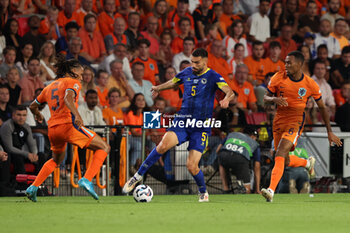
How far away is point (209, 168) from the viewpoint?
562 inches

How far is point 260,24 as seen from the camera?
772 inches

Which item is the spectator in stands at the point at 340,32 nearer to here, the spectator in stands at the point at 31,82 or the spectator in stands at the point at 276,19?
the spectator in stands at the point at 276,19

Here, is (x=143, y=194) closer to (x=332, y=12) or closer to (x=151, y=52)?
(x=151, y=52)

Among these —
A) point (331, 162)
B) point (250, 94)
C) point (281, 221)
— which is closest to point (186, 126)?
point (281, 221)

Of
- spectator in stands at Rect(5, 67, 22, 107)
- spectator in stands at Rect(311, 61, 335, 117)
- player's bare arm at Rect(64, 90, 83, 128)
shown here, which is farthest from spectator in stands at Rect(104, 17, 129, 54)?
player's bare arm at Rect(64, 90, 83, 128)

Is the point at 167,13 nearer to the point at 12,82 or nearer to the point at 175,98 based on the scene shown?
the point at 175,98

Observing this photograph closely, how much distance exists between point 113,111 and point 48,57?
2.03m

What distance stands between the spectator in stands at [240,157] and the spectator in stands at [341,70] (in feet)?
18.5

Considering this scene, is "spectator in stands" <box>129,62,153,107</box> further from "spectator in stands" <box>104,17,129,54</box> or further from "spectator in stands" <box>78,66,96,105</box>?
"spectator in stands" <box>78,66,96,105</box>

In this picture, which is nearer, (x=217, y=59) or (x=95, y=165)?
(x=95, y=165)

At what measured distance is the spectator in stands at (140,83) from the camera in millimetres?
16578

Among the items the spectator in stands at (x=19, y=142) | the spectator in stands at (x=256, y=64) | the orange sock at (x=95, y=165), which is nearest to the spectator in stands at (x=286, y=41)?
the spectator in stands at (x=256, y=64)

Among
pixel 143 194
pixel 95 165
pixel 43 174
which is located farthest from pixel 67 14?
pixel 143 194

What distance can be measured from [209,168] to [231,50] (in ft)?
17.6
